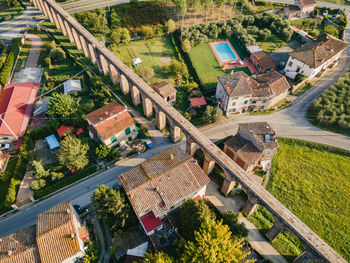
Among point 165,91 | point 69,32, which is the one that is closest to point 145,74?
point 165,91

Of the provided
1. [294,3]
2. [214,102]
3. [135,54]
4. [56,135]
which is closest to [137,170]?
[56,135]

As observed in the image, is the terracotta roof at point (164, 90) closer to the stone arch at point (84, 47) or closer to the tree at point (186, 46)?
the tree at point (186, 46)

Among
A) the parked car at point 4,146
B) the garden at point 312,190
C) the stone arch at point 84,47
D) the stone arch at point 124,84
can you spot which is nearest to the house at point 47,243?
the parked car at point 4,146

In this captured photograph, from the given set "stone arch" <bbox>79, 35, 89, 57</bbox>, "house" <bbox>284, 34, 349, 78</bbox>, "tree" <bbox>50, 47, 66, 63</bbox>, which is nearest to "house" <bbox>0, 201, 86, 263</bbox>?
"tree" <bbox>50, 47, 66, 63</bbox>

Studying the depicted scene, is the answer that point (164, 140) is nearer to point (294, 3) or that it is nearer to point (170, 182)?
point (170, 182)

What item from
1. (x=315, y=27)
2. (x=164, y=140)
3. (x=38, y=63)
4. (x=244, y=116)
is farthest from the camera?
(x=315, y=27)

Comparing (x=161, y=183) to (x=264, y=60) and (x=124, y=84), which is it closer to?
(x=124, y=84)
